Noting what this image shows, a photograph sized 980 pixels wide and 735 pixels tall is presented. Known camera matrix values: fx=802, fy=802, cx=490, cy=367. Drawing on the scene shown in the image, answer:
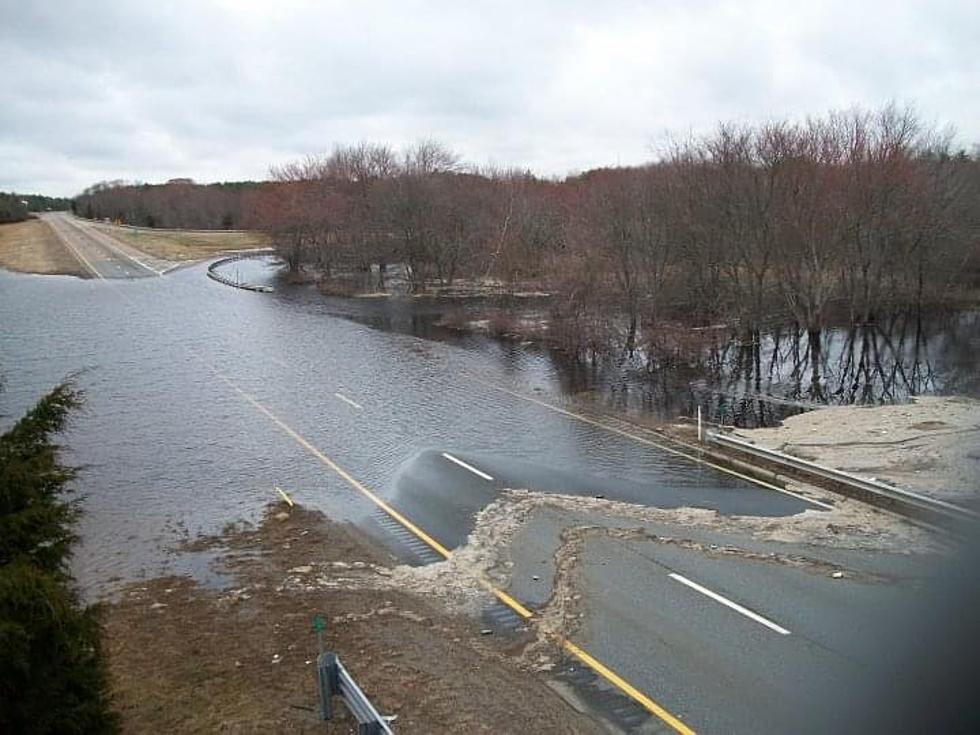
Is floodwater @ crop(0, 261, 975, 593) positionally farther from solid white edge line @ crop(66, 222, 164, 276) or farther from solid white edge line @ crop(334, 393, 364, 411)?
solid white edge line @ crop(66, 222, 164, 276)

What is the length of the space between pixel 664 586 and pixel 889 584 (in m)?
3.03

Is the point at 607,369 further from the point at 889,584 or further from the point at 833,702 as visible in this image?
the point at 833,702

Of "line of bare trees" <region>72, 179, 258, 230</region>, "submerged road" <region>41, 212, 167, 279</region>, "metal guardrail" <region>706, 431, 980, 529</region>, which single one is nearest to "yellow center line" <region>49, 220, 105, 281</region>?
"submerged road" <region>41, 212, 167, 279</region>

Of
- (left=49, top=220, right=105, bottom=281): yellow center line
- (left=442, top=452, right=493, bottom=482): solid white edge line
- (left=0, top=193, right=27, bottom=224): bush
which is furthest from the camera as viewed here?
(left=0, top=193, right=27, bottom=224): bush

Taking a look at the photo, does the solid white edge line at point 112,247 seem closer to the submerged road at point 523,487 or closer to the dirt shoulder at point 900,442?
the submerged road at point 523,487

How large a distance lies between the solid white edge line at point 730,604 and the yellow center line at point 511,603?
2163 millimetres

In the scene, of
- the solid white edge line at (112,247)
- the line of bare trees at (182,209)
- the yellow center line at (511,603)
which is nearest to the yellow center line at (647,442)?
the yellow center line at (511,603)

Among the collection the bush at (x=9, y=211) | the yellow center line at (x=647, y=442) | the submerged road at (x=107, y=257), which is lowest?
the yellow center line at (x=647, y=442)

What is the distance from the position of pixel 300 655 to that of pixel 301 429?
41.0ft

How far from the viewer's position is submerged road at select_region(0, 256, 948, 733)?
8875 mm

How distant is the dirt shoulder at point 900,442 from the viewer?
14.6m

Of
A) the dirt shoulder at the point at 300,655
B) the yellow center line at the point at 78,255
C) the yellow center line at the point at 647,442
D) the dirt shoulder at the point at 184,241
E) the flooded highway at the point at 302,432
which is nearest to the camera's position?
the dirt shoulder at the point at 300,655

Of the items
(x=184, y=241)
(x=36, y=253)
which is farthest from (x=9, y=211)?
(x=36, y=253)

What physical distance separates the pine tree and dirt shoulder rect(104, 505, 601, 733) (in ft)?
5.41
